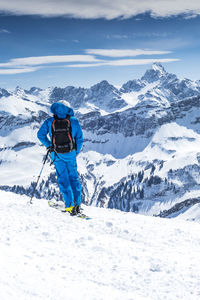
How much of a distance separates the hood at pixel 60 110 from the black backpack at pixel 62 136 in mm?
168

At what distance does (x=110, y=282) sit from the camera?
6301mm

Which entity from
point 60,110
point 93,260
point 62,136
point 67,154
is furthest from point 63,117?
point 93,260

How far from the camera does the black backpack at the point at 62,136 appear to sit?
1179 cm

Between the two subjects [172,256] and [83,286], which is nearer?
[83,286]

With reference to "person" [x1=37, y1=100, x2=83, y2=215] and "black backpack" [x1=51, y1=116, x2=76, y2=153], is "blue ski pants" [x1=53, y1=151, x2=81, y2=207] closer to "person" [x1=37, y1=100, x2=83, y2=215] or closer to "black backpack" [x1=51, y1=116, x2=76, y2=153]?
"person" [x1=37, y1=100, x2=83, y2=215]

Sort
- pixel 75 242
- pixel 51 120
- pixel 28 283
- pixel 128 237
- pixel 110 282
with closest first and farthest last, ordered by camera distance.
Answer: pixel 28 283
pixel 110 282
pixel 75 242
pixel 128 237
pixel 51 120

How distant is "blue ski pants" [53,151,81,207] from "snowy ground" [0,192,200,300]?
1675 millimetres

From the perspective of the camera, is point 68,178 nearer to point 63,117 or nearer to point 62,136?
point 62,136

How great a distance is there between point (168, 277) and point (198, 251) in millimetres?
2540

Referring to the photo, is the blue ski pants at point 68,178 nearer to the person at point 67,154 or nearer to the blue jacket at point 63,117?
the person at point 67,154

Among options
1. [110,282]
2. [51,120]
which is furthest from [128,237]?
[51,120]

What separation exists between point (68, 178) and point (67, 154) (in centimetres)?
108

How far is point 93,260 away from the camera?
7.33 m

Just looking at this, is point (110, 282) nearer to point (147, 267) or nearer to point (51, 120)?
point (147, 267)
